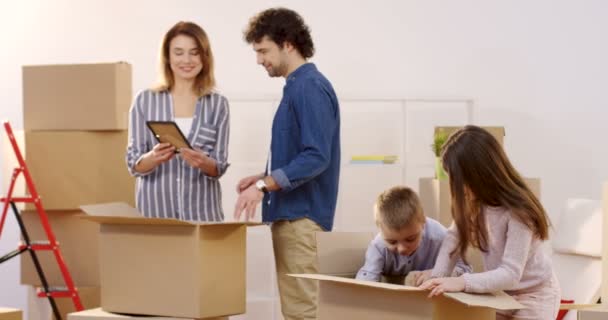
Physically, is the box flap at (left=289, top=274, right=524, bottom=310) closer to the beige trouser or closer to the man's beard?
the beige trouser

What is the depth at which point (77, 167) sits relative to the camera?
4.08 meters

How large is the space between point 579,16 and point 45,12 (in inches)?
99.0

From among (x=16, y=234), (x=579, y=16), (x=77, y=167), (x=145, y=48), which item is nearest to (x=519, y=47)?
(x=579, y=16)

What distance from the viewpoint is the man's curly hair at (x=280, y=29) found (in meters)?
2.85

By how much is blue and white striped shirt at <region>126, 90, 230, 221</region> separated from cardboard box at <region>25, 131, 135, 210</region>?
97cm

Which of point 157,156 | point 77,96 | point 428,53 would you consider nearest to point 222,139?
point 157,156

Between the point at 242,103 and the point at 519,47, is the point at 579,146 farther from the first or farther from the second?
the point at 242,103

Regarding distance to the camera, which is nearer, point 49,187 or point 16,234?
point 49,187

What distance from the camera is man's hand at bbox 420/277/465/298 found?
2.08m

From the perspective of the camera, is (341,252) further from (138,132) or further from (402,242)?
(138,132)

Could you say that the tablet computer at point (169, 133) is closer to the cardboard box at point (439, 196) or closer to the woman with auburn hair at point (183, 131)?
the woman with auburn hair at point (183, 131)

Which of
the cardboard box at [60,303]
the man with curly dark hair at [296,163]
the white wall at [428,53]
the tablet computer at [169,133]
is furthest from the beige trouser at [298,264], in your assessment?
the white wall at [428,53]

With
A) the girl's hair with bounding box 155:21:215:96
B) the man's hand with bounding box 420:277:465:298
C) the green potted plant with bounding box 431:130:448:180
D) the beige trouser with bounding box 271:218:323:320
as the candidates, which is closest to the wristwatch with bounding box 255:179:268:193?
the beige trouser with bounding box 271:218:323:320

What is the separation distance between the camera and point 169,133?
2.90 metres
